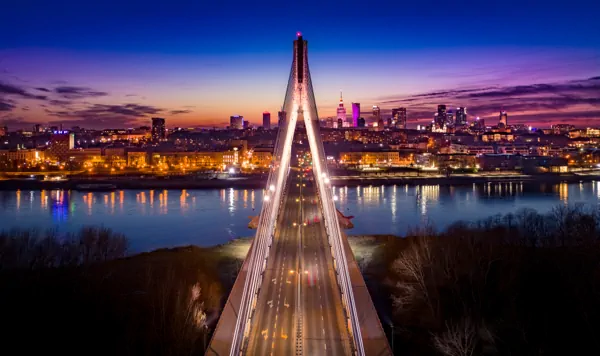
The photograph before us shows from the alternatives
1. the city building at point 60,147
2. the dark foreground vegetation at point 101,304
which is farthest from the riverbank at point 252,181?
the dark foreground vegetation at point 101,304

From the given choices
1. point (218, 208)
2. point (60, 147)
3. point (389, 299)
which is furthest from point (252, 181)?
point (60, 147)

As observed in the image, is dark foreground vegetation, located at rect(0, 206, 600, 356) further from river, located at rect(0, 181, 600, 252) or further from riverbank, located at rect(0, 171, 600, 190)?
riverbank, located at rect(0, 171, 600, 190)

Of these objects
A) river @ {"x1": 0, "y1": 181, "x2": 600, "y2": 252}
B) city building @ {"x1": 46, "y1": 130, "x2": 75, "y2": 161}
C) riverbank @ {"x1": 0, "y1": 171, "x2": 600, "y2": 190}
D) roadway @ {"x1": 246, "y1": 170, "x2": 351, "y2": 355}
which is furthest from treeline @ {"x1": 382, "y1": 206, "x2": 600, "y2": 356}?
city building @ {"x1": 46, "y1": 130, "x2": 75, "y2": 161}

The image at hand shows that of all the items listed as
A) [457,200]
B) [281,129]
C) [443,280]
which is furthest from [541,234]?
[457,200]

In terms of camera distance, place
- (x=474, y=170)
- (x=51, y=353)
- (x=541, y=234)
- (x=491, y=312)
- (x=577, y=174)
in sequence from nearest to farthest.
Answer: (x=51, y=353) → (x=491, y=312) → (x=541, y=234) → (x=577, y=174) → (x=474, y=170)

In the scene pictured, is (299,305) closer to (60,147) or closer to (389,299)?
(389,299)

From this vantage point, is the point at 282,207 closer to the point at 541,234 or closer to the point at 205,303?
the point at 541,234
